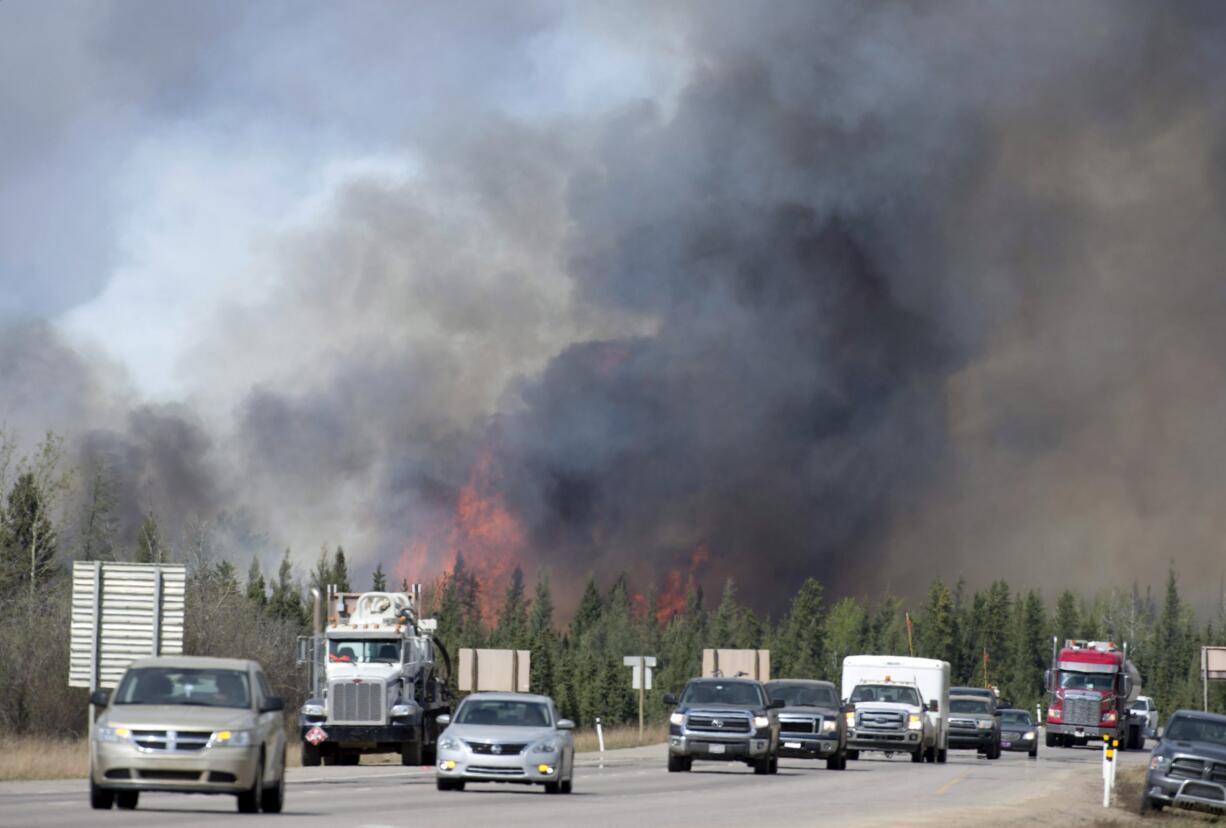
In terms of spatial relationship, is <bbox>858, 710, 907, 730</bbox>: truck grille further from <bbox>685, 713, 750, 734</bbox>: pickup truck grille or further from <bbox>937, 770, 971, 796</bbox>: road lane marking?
<bbox>685, 713, 750, 734</bbox>: pickup truck grille

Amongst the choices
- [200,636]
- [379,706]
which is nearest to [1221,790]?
[379,706]

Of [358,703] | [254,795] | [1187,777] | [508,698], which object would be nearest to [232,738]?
[254,795]

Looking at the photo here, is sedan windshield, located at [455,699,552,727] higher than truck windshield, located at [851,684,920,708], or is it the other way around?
truck windshield, located at [851,684,920,708]

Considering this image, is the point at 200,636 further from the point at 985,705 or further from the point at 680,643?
the point at 680,643

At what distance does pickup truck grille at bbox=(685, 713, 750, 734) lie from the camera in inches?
1812

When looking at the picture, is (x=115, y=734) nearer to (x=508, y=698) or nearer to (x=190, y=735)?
(x=190, y=735)

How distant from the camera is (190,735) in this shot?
24.1 metres

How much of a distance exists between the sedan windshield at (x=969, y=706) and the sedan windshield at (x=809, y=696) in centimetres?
1793

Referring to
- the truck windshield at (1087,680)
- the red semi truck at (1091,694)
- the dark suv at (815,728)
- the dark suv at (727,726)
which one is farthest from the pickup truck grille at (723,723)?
the truck windshield at (1087,680)

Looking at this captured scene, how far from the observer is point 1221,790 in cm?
3762

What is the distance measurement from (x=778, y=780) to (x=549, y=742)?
10191mm

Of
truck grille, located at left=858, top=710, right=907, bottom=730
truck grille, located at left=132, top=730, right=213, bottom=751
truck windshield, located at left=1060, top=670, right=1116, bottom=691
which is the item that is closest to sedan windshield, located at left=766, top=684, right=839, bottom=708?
truck grille, located at left=858, top=710, right=907, bottom=730

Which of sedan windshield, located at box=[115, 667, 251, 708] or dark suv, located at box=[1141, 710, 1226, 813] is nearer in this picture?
sedan windshield, located at box=[115, 667, 251, 708]

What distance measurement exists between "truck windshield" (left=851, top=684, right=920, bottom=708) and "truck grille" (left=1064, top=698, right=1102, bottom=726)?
2733 centimetres
